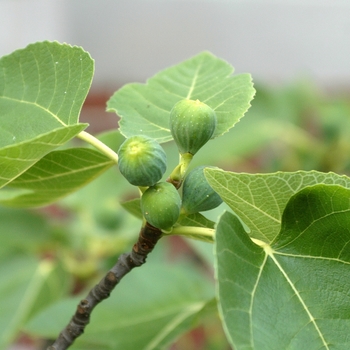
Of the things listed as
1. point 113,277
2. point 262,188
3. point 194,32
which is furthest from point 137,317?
point 194,32

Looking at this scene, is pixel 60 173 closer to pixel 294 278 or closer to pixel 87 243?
pixel 294 278

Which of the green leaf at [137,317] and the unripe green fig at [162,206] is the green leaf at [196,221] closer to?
the unripe green fig at [162,206]

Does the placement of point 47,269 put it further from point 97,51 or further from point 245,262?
point 97,51

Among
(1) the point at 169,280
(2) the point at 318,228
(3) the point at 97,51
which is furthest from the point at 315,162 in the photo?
(3) the point at 97,51

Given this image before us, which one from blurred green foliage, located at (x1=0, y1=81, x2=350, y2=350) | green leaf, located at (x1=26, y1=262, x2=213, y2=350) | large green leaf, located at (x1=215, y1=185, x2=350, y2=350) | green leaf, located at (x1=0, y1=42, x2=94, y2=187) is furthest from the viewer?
blurred green foliage, located at (x1=0, y1=81, x2=350, y2=350)

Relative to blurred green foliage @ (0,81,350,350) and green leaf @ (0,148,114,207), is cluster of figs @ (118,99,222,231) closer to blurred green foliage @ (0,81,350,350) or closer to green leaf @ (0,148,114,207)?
green leaf @ (0,148,114,207)

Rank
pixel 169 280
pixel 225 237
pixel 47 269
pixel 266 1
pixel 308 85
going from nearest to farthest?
pixel 225 237 < pixel 169 280 < pixel 47 269 < pixel 308 85 < pixel 266 1

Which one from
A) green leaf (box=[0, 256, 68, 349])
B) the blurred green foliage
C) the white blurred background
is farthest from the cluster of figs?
the white blurred background
